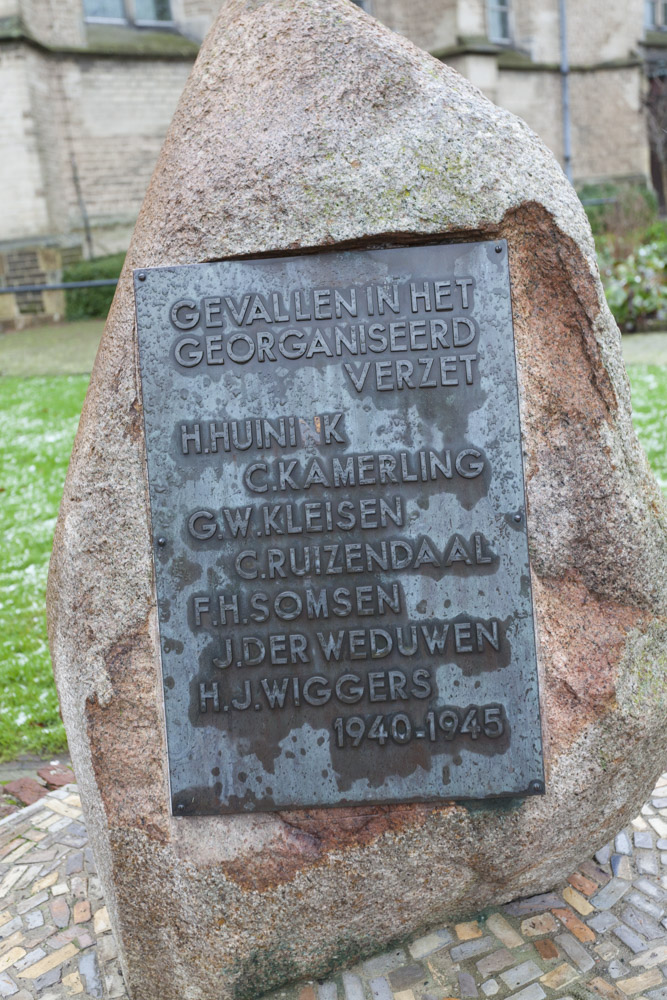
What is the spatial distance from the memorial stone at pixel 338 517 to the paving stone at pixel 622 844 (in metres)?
0.56

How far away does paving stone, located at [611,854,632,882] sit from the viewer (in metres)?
2.41

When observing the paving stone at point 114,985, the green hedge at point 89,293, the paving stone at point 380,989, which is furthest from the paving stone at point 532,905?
the green hedge at point 89,293

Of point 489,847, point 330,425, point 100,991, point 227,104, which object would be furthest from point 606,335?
point 100,991

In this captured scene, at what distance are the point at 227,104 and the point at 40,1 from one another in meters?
15.2

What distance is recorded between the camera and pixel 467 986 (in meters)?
2.07

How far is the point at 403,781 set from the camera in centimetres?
204

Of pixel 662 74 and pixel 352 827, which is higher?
pixel 662 74

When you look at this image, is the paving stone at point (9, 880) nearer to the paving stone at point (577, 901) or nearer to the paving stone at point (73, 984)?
the paving stone at point (73, 984)

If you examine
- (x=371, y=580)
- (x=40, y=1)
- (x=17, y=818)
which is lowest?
(x=17, y=818)

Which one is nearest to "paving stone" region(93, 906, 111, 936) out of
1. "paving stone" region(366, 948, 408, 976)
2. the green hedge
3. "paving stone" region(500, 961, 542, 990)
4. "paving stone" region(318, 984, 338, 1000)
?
"paving stone" region(318, 984, 338, 1000)

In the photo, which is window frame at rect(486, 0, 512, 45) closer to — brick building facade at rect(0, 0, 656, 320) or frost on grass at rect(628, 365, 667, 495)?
brick building facade at rect(0, 0, 656, 320)

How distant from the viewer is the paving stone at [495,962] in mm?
2111

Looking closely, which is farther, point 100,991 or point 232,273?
point 100,991

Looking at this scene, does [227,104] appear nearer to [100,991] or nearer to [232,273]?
[232,273]
